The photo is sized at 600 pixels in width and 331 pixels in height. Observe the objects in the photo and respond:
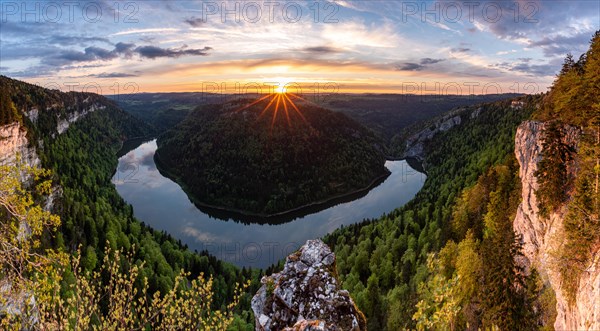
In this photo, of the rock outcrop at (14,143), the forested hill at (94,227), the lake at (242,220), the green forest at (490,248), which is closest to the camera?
the green forest at (490,248)

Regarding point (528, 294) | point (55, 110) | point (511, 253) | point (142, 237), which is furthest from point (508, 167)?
point (55, 110)

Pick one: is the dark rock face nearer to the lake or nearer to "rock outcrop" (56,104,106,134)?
the lake

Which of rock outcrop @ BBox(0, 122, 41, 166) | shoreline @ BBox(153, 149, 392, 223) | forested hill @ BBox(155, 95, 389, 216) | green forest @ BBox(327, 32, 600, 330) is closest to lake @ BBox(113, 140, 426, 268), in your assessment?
shoreline @ BBox(153, 149, 392, 223)

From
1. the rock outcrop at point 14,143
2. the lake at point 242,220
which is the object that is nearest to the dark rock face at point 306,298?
the rock outcrop at point 14,143

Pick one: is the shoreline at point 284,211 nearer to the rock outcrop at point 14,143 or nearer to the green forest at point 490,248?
the green forest at point 490,248

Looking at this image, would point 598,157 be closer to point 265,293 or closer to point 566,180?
point 566,180
